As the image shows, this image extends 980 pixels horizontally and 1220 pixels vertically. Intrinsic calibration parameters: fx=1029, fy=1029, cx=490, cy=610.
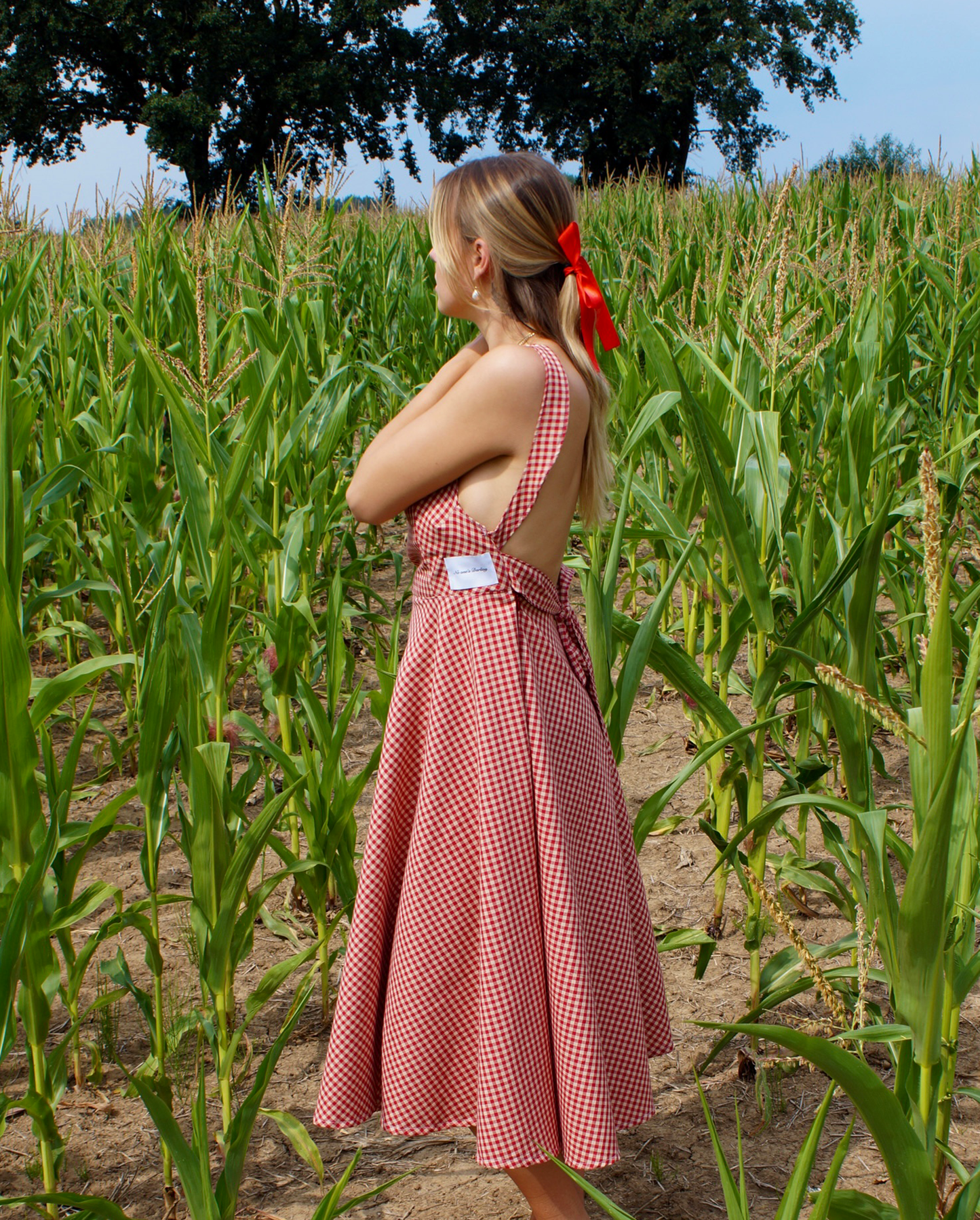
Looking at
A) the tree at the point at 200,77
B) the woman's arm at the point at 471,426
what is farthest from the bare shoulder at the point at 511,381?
the tree at the point at 200,77

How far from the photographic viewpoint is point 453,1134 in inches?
69.6

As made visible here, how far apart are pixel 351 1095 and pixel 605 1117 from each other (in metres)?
0.36

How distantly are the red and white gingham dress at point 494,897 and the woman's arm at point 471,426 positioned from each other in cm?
3

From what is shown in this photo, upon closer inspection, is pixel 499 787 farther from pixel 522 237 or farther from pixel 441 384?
pixel 522 237

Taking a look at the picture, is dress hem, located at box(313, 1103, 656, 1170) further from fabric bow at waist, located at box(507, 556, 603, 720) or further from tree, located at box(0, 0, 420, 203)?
tree, located at box(0, 0, 420, 203)

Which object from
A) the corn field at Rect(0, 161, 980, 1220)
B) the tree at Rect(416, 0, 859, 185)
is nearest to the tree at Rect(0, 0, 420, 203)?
the tree at Rect(416, 0, 859, 185)

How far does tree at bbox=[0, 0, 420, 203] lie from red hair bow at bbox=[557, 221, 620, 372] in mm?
26842

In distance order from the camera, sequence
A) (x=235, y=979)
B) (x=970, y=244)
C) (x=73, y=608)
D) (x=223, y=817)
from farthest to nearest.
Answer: (x=970, y=244)
(x=73, y=608)
(x=235, y=979)
(x=223, y=817)

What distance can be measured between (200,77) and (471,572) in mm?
29986

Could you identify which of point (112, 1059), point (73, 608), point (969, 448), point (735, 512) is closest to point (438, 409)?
point (735, 512)

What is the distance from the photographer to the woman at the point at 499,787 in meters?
1.36

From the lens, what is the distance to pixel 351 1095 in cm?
145

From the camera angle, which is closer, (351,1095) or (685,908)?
(351,1095)

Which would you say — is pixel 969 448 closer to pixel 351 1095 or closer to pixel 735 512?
pixel 735 512
